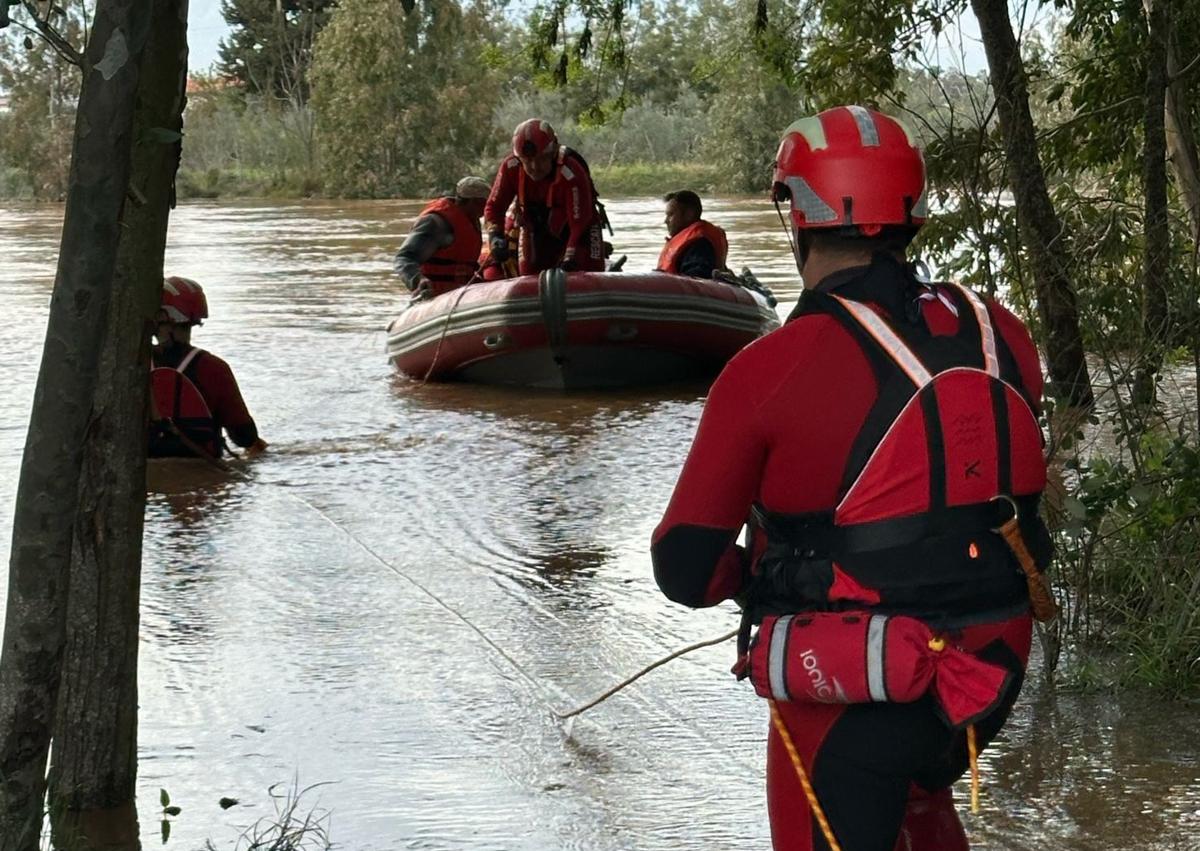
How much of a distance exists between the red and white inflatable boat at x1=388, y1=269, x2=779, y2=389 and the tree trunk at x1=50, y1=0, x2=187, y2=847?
31.5ft

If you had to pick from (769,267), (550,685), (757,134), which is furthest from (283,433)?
(757,134)

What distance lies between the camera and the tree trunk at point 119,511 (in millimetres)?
4598

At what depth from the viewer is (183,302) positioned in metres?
10.5

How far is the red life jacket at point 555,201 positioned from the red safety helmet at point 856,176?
11482 mm

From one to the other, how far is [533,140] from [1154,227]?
8.38 m

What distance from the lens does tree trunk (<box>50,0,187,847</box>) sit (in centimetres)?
460

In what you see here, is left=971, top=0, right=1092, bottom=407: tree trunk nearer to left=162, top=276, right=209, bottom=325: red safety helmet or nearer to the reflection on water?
the reflection on water

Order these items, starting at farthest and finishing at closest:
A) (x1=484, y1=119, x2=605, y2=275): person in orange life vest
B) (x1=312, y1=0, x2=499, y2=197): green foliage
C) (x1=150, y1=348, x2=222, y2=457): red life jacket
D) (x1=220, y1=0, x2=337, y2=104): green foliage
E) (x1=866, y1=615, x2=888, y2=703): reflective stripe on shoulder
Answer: (x1=220, y1=0, x2=337, y2=104): green foliage → (x1=312, y1=0, x2=499, y2=197): green foliage → (x1=484, y1=119, x2=605, y2=275): person in orange life vest → (x1=150, y1=348, x2=222, y2=457): red life jacket → (x1=866, y1=615, x2=888, y2=703): reflective stripe on shoulder

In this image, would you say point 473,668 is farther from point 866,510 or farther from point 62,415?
point 866,510

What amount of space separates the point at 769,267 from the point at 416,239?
33.8ft

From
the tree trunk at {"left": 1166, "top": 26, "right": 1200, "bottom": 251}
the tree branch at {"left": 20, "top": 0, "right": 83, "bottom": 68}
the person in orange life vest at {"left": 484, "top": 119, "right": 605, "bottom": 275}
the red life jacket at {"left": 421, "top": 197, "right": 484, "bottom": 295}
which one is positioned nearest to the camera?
the tree branch at {"left": 20, "top": 0, "right": 83, "bottom": 68}

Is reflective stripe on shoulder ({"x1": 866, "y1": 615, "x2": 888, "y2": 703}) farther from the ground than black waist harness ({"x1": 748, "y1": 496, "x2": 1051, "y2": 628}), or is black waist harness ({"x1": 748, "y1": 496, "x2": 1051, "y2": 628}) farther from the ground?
black waist harness ({"x1": 748, "y1": 496, "x2": 1051, "y2": 628})

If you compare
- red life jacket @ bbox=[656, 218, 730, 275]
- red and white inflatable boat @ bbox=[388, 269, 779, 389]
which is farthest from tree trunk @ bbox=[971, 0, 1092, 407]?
red life jacket @ bbox=[656, 218, 730, 275]

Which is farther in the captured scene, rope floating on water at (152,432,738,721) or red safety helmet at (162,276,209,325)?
red safety helmet at (162,276,209,325)
